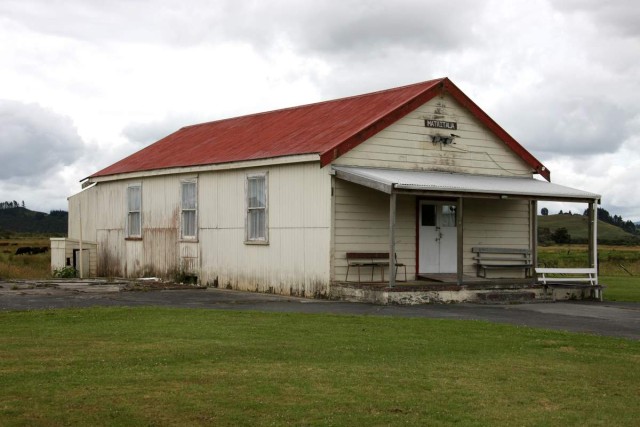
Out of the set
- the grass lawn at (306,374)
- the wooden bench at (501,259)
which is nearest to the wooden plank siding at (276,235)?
the wooden bench at (501,259)

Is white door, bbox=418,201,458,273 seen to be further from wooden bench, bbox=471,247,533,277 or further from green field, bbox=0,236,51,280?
green field, bbox=0,236,51,280

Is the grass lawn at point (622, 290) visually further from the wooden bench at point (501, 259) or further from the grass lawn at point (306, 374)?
the grass lawn at point (306, 374)

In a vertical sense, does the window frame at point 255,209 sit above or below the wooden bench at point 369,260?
above

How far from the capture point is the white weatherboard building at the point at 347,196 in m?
20.5

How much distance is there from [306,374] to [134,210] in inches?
739

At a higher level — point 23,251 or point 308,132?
point 308,132

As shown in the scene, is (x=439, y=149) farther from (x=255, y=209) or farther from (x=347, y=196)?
(x=255, y=209)

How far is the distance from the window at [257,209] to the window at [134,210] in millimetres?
5995

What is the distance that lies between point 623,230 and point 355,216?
4945 inches

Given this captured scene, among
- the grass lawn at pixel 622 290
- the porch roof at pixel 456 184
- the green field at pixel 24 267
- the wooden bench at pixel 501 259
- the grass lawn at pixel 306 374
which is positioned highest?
the porch roof at pixel 456 184

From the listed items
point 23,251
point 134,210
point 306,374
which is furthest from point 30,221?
point 306,374

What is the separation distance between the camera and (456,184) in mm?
20469

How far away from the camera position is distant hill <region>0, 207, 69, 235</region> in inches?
3962

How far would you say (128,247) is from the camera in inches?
1120
